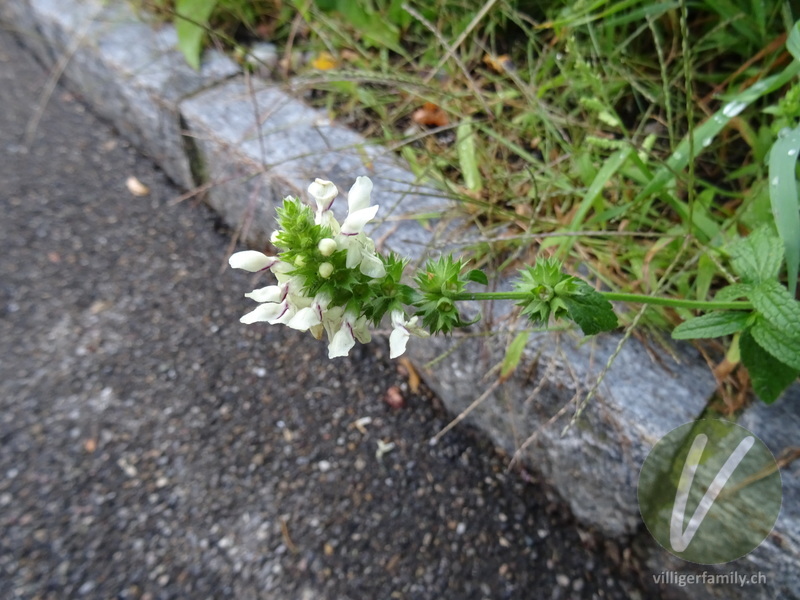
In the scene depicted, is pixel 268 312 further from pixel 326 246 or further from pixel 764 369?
pixel 764 369

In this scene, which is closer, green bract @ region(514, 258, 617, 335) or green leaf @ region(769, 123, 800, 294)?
green bract @ region(514, 258, 617, 335)

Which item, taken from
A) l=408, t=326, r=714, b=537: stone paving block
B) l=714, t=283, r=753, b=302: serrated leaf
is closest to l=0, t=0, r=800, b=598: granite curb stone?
l=408, t=326, r=714, b=537: stone paving block

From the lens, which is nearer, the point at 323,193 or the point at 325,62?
the point at 323,193

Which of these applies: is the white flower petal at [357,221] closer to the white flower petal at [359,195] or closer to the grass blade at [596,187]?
the white flower petal at [359,195]

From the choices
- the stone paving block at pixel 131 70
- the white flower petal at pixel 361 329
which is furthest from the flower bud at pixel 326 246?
the stone paving block at pixel 131 70

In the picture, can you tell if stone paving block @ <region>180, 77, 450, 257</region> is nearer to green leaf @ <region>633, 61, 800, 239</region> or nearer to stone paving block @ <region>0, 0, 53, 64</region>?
green leaf @ <region>633, 61, 800, 239</region>

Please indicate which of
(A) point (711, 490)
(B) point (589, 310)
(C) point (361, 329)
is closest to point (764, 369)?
(A) point (711, 490)
